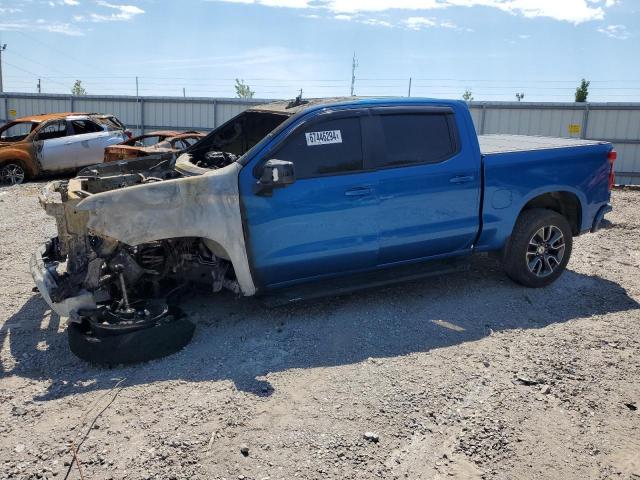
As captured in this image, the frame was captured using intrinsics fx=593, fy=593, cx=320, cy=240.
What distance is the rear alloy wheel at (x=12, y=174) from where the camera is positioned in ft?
44.9

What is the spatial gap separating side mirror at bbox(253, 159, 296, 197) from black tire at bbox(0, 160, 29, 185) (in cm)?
1125

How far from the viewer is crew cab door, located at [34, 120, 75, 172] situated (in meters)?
13.9

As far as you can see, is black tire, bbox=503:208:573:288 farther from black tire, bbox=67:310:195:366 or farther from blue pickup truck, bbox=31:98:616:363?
black tire, bbox=67:310:195:366

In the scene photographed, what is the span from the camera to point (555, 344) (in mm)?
4781

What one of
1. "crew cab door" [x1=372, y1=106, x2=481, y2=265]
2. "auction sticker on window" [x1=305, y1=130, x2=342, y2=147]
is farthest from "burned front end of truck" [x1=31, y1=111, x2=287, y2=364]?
"crew cab door" [x1=372, y1=106, x2=481, y2=265]

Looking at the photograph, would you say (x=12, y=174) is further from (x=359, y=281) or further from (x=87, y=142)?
(x=359, y=281)

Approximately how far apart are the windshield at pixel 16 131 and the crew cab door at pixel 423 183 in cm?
1170

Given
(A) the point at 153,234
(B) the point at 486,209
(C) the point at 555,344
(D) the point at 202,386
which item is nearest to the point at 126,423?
(D) the point at 202,386

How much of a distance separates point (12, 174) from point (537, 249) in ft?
40.1

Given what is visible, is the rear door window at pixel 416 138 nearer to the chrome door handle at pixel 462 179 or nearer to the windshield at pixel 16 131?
the chrome door handle at pixel 462 179

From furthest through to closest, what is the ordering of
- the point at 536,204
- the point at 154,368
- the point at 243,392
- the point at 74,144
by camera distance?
the point at 74,144
the point at 536,204
the point at 154,368
the point at 243,392

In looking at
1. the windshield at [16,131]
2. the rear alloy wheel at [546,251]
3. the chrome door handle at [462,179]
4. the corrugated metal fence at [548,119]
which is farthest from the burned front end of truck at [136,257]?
the corrugated metal fence at [548,119]

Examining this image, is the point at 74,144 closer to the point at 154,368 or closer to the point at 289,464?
the point at 154,368

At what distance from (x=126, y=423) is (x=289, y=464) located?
43.1 inches
